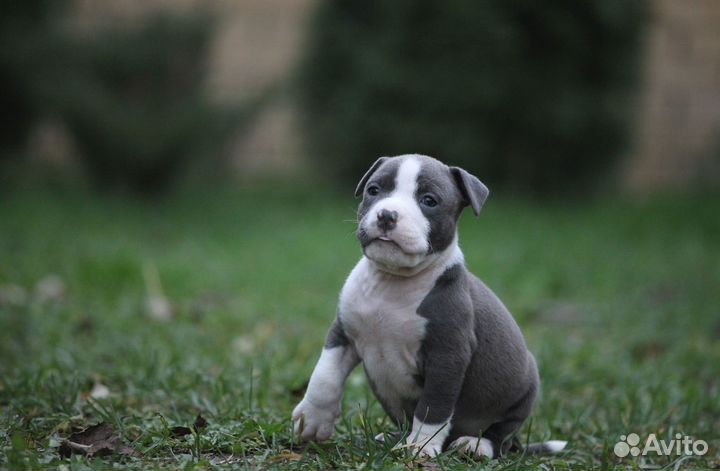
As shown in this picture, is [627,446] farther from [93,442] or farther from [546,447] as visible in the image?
[93,442]

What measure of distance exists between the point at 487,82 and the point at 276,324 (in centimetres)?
636

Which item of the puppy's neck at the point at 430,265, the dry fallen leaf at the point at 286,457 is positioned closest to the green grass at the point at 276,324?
the dry fallen leaf at the point at 286,457

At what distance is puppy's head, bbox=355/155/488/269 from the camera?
10.1 feet

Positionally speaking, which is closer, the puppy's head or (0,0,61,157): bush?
the puppy's head

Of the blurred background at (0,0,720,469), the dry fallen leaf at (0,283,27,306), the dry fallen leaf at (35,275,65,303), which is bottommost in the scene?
the dry fallen leaf at (35,275,65,303)

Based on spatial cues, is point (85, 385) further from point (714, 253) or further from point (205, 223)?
point (714, 253)

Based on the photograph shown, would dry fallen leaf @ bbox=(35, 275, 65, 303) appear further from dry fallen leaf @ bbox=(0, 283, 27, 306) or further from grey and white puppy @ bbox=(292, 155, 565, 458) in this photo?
grey and white puppy @ bbox=(292, 155, 565, 458)

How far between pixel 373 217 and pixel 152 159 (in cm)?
856

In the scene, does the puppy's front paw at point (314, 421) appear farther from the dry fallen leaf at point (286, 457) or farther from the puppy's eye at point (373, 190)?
the puppy's eye at point (373, 190)

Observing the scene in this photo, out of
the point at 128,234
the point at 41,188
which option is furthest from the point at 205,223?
the point at 41,188

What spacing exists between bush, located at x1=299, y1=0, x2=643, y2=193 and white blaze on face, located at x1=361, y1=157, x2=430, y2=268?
837 centimetres

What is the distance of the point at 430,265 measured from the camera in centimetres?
326

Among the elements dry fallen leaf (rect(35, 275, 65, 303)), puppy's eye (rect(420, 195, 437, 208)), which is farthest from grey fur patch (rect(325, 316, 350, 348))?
dry fallen leaf (rect(35, 275, 65, 303))

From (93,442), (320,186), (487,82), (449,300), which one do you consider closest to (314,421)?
(449,300)
